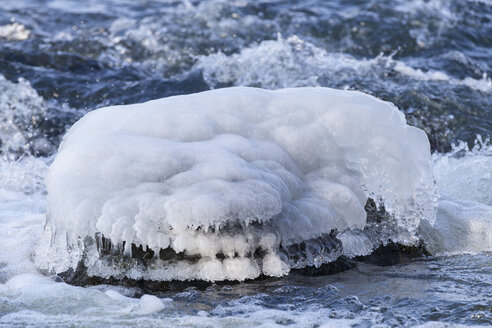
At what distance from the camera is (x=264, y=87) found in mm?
6930

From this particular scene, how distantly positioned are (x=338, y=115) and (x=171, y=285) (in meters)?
1.21

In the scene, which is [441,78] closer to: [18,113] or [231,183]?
[18,113]

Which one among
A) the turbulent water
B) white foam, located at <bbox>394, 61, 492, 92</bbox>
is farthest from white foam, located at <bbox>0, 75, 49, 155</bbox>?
white foam, located at <bbox>394, 61, 492, 92</bbox>

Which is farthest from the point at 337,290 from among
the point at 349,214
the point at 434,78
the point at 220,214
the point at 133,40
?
the point at 133,40

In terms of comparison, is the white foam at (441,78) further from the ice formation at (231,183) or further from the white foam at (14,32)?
the white foam at (14,32)

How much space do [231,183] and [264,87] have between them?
4023 mm

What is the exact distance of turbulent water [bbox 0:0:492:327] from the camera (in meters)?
2.86

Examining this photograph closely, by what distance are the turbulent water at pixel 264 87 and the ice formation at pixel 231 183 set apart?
0.14 m

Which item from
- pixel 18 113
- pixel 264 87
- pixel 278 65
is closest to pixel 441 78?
pixel 278 65

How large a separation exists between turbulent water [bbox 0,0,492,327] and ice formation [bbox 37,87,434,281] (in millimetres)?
144

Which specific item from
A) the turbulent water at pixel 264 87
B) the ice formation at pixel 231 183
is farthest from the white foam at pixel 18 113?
the ice formation at pixel 231 183

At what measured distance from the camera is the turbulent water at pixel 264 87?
2.86 m

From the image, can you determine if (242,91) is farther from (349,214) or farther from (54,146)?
(54,146)

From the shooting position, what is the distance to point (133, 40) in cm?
839
